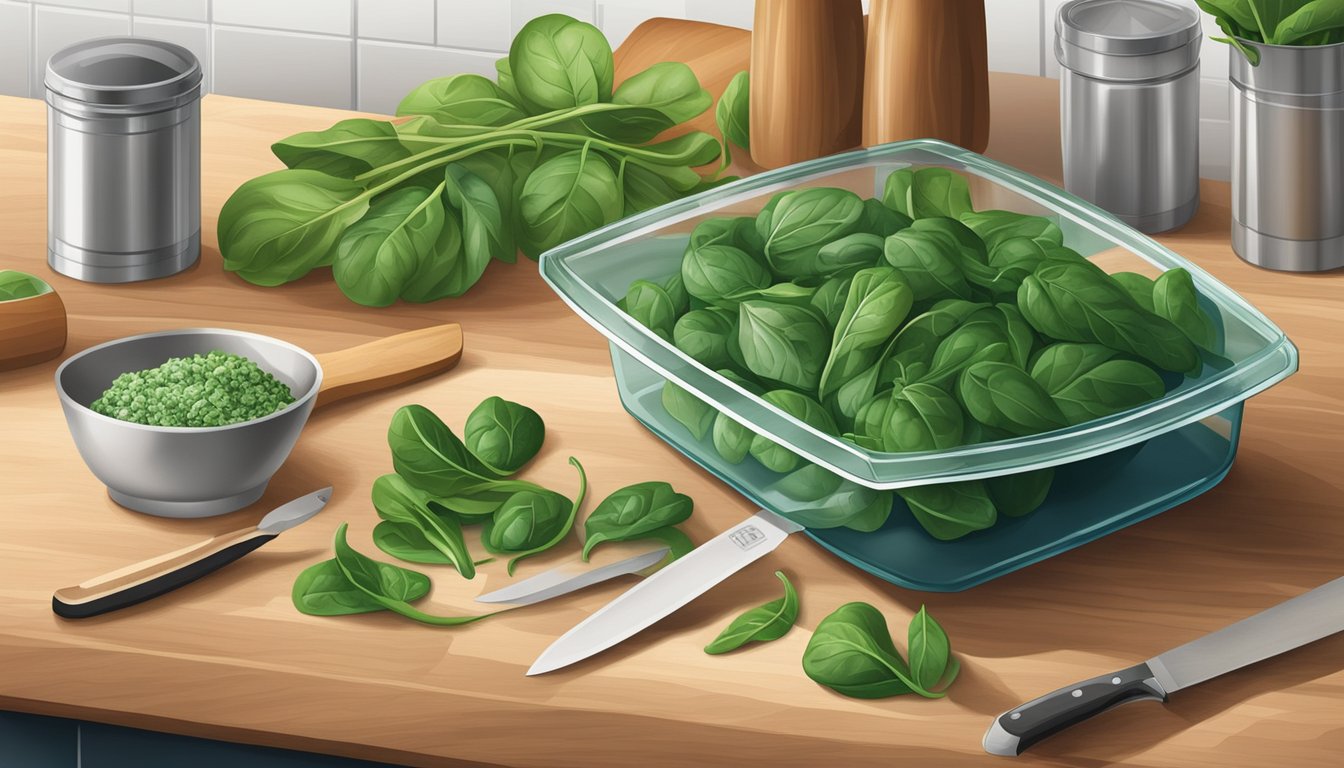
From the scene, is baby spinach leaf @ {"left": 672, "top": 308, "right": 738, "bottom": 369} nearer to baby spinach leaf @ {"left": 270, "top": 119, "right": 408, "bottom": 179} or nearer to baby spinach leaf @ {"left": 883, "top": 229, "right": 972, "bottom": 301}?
baby spinach leaf @ {"left": 883, "top": 229, "right": 972, "bottom": 301}

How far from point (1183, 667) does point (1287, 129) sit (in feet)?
1.88

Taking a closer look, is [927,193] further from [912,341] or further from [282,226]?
[282,226]

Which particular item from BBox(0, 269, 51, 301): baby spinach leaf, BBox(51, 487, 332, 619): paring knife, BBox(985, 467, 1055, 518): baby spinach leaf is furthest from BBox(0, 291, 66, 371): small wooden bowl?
BBox(985, 467, 1055, 518): baby spinach leaf

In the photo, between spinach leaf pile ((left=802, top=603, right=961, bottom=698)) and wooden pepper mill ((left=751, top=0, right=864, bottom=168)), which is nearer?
spinach leaf pile ((left=802, top=603, right=961, bottom=698))

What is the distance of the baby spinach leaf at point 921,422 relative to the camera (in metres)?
1.00

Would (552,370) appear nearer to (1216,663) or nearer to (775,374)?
(775,374)

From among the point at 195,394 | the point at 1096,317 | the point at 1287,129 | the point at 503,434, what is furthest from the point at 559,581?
the point at 1287,129

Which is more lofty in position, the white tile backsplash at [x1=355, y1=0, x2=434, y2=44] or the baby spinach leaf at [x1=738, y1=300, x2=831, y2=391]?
the white tile backsplash at [x1=355, y1=0, x2=434, y2=44]

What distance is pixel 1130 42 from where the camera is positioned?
1.43 m

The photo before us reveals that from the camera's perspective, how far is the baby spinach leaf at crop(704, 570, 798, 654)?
1.02 metres

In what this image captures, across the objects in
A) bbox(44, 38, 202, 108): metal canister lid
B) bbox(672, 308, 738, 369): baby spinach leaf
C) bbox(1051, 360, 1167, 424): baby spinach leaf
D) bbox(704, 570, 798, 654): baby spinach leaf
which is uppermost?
bbox(44, 38, 202, 108): metal canister lid

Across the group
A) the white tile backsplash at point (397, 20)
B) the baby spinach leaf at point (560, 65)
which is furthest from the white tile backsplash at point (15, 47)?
the baby spinach leaf at point (560, 65)

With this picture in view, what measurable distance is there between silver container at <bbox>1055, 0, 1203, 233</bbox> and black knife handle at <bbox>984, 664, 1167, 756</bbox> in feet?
2.11

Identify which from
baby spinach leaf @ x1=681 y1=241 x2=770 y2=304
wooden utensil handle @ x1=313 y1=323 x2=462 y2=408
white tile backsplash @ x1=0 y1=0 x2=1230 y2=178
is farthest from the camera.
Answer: white tile backsplash @ x1=0 y1=0 x2=1230 y2=178
